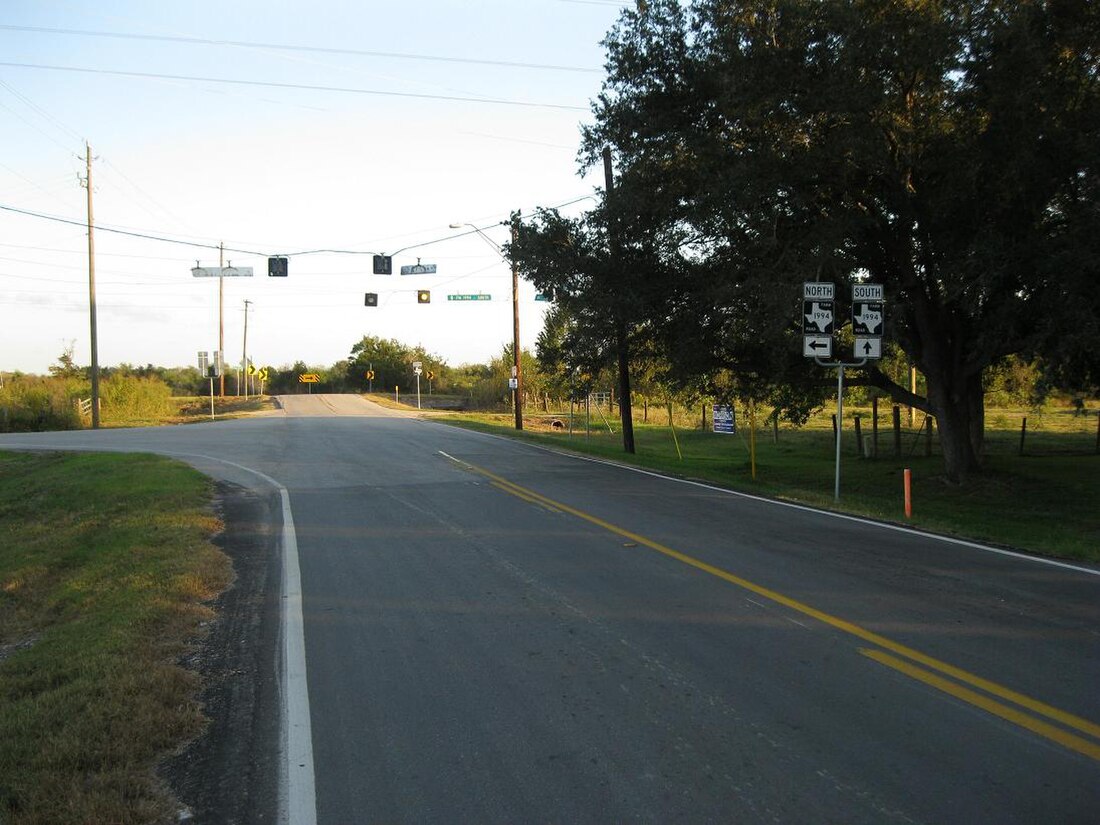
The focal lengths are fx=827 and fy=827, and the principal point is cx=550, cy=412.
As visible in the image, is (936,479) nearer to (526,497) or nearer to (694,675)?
(526,497)

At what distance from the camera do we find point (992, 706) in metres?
4.97

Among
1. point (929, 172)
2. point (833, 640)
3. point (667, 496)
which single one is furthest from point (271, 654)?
point (929, 172)

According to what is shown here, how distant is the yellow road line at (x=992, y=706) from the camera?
4.46 m

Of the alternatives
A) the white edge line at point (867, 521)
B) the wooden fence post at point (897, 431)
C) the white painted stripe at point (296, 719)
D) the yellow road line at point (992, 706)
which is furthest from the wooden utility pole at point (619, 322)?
the yellow road line at point (992, 706)

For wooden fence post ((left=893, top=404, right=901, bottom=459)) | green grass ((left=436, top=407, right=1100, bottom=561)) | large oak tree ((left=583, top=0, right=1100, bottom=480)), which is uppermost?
large oak tree ((left=583, top=0, right=1100, bottom=480))

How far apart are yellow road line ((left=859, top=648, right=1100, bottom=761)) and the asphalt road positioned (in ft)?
0.06

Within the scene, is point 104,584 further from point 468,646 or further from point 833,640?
point 833,640

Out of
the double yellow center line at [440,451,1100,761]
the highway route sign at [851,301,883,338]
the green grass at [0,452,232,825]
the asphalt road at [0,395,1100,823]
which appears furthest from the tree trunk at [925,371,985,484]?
the green grass at [0,452,232,825]

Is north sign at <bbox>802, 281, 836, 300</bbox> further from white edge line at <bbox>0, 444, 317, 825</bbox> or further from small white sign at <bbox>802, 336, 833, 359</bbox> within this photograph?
white edge line at <bbox>0, 444, 317, 825</bbox>

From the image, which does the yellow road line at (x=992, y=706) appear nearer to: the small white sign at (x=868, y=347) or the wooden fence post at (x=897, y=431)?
the small white sign at (x=868, y=347)

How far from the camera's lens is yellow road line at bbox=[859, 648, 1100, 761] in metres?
4.46

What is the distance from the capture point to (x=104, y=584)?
872 cm

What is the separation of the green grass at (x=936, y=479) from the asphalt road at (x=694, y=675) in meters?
2.55

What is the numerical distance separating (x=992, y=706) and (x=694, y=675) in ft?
5.85
